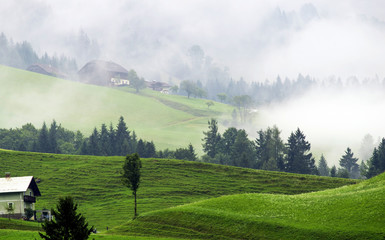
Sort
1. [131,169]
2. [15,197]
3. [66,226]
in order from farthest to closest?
[15,197], [131,169], [66,226]

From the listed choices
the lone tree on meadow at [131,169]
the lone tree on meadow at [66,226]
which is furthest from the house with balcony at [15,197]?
the lone tree on meadow at [66,226]

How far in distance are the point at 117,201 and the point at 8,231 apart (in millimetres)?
44511

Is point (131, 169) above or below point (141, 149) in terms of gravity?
below

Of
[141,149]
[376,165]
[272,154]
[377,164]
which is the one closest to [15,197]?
[141,149]

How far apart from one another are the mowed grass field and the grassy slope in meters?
22.5

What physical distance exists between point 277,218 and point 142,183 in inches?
2399

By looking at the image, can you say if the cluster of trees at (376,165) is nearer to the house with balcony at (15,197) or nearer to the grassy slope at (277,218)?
the grassy slope at (277,218)

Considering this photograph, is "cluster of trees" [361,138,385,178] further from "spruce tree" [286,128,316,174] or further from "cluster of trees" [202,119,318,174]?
"spruce tree" [286,128,316,174]

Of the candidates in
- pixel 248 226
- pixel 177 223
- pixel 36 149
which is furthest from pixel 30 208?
pixel 36 149

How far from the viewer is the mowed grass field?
108m

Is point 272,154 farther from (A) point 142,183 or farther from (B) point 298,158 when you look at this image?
(A) point 142,183

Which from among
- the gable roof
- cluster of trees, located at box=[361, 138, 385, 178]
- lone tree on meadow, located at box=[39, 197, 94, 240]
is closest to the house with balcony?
the gable roof

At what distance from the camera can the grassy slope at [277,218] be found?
6116cm

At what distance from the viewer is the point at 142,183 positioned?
126m
